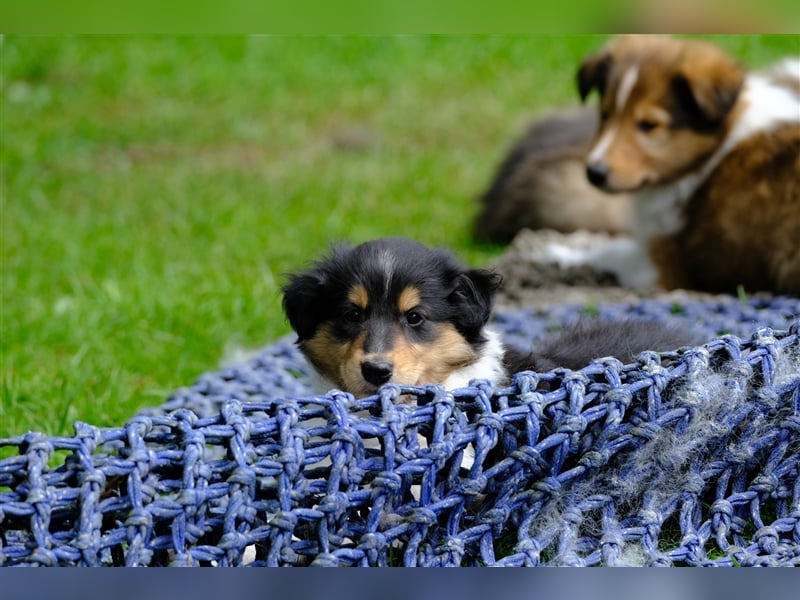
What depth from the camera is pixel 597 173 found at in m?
5.76

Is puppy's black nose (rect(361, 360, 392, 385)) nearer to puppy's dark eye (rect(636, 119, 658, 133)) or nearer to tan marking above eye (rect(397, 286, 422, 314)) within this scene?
tan marking above eye (rect(397, 286, 422, 314))

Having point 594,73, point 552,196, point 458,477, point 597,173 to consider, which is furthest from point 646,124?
point 458,477

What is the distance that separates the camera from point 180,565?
240 centimetres

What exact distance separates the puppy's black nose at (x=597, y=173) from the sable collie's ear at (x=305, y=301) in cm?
266

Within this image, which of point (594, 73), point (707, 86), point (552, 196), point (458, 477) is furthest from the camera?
point (552, 196)

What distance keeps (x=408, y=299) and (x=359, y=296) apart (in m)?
0.15

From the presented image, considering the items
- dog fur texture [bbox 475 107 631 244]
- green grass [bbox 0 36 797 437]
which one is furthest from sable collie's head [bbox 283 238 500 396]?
dog fur texture [bbox 475 107 631 244]

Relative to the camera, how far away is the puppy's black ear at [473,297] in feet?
11.3

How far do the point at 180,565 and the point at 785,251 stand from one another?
393 cm

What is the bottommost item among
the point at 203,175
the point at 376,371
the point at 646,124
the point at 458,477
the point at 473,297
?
the point at 458,477

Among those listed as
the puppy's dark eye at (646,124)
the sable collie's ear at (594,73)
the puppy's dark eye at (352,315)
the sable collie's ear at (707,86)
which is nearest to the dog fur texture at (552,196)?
the sable collie's ear at (594,73)

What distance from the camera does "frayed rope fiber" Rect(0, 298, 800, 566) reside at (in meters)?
2.42

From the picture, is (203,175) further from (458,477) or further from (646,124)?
(458,477)

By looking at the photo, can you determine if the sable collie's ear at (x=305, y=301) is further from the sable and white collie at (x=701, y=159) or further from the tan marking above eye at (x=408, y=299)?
the sable and white collie at (x=701, y=159)
